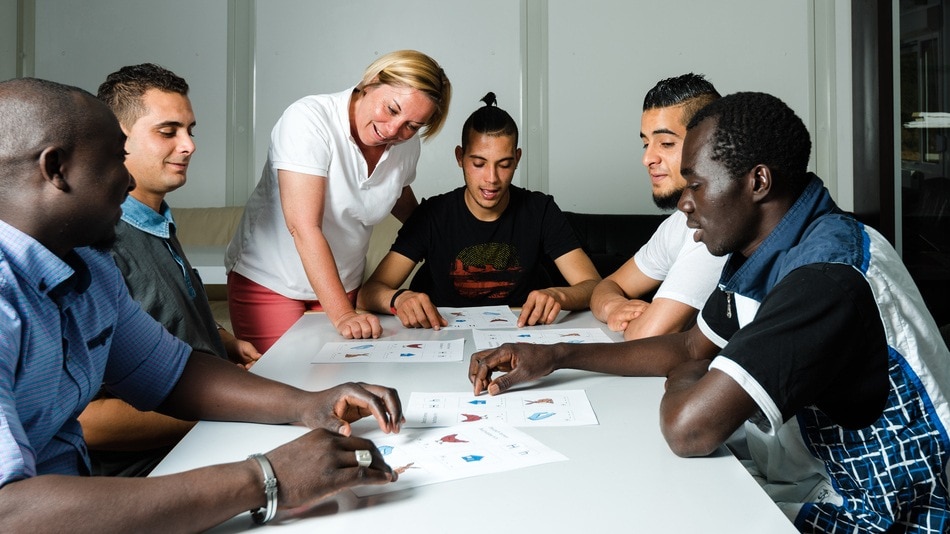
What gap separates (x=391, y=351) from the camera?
1733 millimetres

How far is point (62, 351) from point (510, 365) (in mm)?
736

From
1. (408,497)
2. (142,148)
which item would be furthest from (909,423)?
(142,148)

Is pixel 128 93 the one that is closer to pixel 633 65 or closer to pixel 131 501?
pixel 131 501

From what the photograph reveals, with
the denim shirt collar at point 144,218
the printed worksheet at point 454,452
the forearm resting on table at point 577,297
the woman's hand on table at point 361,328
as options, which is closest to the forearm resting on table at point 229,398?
the printed worksheet at point 454,452

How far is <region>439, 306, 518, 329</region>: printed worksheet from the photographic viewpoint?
2051 millimetres

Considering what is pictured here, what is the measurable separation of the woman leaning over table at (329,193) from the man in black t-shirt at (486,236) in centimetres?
18

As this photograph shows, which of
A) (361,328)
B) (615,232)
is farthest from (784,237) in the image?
(615,232)

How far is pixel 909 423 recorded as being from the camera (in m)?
1.07

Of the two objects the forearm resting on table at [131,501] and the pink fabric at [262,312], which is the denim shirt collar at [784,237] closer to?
the forearm resting on table at [131,501]

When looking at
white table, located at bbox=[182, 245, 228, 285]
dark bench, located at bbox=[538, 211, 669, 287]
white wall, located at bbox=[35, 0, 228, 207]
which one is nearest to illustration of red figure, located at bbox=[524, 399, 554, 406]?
dark bench, located at bbox=[538, 211, 669, 287]

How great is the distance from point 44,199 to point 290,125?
1.21 metres

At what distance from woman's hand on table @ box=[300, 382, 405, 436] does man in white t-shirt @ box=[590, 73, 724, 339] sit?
0.81 meters

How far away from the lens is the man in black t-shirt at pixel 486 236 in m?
2.50

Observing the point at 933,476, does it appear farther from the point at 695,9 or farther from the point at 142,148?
the point at 695,9
